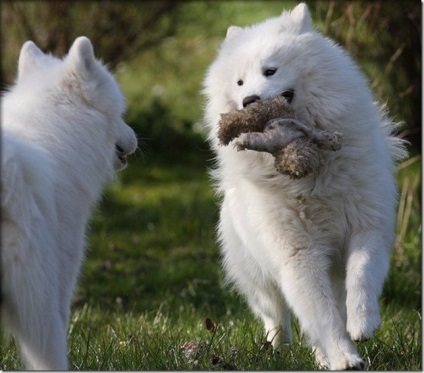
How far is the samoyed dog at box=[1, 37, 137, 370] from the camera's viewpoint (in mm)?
3488

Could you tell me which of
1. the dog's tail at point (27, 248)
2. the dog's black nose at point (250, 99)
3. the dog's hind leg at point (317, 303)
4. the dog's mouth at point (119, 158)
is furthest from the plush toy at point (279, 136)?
the dog's tail at point (27, 248)

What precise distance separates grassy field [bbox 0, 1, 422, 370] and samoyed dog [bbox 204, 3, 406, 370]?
314 mm

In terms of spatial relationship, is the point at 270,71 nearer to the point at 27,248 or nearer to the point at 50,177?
the point at 50,177

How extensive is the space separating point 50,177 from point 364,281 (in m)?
1.59

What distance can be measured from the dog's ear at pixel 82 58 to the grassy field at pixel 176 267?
43.9 inches

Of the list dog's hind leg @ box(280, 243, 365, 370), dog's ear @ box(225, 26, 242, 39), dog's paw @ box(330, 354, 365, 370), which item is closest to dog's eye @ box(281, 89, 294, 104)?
dog's ear @ box(225, 26, 242, 39)

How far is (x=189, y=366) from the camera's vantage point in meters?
4.23

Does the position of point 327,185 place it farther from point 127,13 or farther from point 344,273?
point 127,13

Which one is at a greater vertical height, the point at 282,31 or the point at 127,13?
the point at 282,31

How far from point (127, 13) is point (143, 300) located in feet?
17.4

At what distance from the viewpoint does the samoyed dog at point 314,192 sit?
14.1 feet

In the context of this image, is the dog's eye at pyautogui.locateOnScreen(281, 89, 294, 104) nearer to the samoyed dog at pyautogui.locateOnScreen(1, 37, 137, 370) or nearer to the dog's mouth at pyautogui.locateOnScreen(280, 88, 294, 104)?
the dog's mouth at pyautogui.locateOnScreen(280, 88, 294, 104)

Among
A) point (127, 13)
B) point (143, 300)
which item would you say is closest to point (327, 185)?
point (143, 300)

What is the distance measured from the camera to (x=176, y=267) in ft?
24.6
